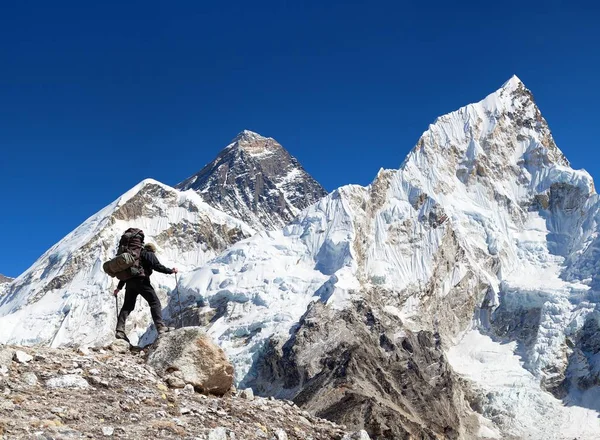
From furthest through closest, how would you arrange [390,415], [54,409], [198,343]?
[390,415] < [198,343] < [54,409]

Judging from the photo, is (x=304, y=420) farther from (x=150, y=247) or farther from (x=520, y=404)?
(x=520, y=404)

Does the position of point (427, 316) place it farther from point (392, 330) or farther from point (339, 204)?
point (339, 204)

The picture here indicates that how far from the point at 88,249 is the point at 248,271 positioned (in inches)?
1862

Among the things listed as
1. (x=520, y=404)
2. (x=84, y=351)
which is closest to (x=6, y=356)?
(x=84, y=351)

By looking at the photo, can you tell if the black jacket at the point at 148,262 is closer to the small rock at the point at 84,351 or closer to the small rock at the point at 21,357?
the small rock at the point at 84,351

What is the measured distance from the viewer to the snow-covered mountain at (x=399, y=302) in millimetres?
128500

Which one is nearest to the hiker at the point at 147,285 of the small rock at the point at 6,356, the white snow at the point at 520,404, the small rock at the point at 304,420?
the small rock at the point at 304,420

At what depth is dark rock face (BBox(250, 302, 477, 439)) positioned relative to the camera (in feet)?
355

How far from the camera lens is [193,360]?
1536 cm

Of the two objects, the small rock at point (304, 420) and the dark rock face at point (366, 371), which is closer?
the small rock at point (304, 420)

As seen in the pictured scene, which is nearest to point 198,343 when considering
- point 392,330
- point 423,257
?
point 392,330

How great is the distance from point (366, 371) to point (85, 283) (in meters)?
76.2

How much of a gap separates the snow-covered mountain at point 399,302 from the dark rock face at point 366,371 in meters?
0.34

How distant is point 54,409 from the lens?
38.1ft
